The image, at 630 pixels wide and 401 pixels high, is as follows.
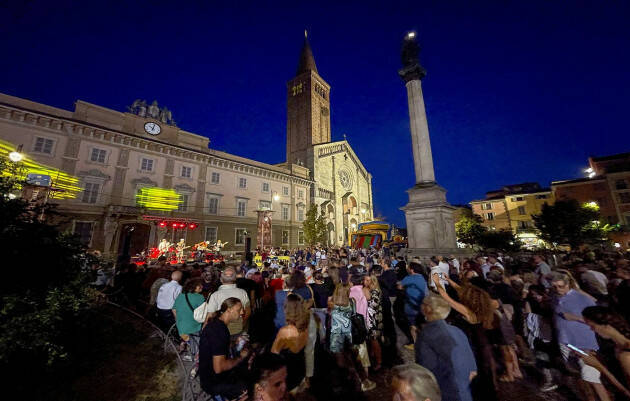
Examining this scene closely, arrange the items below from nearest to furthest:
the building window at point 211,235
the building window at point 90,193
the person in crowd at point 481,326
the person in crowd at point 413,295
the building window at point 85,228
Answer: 1. the person in crowd at point 481,326
2. the person in crowd at point 413,295
3. the building window at point 85,228
4. the building window at point 90,193
5. the building window at point 211,235

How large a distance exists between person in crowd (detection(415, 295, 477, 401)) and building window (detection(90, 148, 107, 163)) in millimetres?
27319

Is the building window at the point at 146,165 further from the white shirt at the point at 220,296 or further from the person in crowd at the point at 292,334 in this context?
the person in crowd at the point at 292,334

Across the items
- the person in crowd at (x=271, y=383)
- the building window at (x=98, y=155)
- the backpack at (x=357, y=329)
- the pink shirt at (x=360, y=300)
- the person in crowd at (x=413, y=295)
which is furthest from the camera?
the building window at (x=98, y=155)

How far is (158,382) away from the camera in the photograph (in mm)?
4211

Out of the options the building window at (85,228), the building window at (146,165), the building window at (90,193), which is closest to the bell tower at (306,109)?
the building window at (146,165)

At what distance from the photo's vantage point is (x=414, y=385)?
1.56 meters

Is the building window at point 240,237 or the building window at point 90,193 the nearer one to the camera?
the building window at point 90,193

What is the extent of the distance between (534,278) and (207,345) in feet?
23.7

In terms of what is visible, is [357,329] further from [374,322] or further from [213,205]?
[213,205]

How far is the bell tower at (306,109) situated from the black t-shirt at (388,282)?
3587 cm

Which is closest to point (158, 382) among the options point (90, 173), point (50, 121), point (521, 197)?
point (90, 173)

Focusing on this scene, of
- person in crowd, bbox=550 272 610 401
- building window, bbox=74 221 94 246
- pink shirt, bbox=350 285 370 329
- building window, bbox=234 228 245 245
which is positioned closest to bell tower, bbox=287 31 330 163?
building window, bbox=234 228 245 245

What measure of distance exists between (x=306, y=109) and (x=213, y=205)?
1098 inches

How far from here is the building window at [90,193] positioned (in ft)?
64.4
